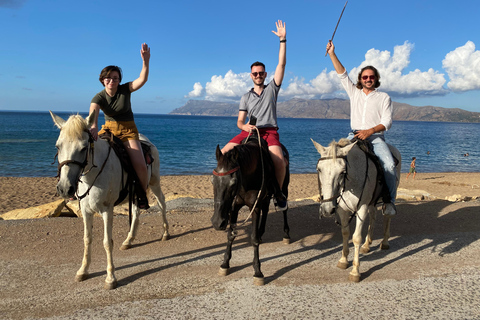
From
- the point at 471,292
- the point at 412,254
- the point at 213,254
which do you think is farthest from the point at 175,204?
the point at 471,292

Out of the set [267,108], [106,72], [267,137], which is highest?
[106,72]

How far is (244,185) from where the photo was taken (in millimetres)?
4637

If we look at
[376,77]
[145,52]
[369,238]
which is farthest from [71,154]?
[369,238]

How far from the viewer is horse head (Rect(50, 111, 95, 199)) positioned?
3861 mm

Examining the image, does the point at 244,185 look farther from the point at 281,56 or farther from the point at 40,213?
the point at 40,213

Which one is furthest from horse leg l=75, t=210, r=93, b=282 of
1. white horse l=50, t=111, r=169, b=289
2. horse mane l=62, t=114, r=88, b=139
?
horse mane l=62, t=114, r=88, b=139

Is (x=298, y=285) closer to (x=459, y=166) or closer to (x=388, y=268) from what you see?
(x=388, y=268)

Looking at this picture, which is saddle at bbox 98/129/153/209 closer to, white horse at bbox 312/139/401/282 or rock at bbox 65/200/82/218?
white horse at bbox 312/139/401/282

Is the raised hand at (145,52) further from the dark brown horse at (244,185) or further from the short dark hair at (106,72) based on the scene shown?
the dark brown horse at (244,185)

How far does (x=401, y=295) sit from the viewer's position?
176 inches

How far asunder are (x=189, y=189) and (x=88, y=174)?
12887mm

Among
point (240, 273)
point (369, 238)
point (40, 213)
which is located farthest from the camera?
point (40, 213)

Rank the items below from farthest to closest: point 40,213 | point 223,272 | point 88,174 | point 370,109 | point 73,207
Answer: point 73,207 → point 40,213 → point 370,109 → point 223,272 → point 88,174

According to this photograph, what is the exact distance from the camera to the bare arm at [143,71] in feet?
17.5
